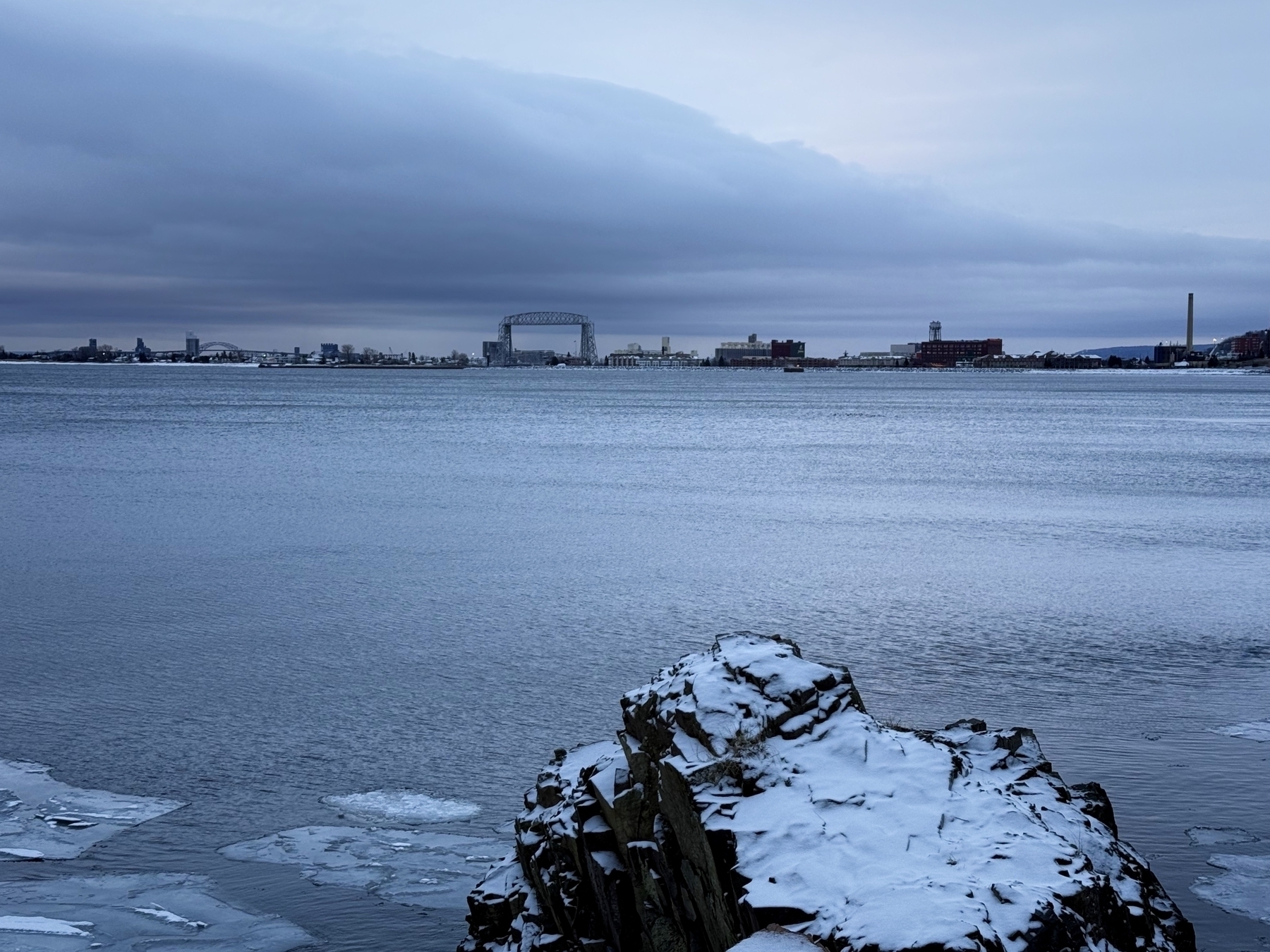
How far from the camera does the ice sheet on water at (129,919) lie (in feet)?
22.9

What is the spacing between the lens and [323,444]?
155 feet

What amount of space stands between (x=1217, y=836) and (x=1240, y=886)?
2.72ft

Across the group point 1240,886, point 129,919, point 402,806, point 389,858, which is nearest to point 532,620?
point 402,806

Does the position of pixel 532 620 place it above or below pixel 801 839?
below

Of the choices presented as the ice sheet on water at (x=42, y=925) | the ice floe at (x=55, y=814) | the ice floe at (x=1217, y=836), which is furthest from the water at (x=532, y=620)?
the ice sheet on water at (x=42, y=925)

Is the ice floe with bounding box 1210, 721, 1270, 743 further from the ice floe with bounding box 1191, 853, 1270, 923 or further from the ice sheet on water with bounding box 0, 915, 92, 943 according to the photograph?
the ice sheet on water with bounding box 0, 915, 92, 943

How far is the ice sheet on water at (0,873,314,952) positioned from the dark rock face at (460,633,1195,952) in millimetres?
1434

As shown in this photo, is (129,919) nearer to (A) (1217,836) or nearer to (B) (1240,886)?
(B) (1240,886)

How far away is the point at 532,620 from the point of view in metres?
15.2

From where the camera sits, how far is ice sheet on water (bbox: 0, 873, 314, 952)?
6.96m

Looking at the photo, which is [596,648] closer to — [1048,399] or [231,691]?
[231,691]

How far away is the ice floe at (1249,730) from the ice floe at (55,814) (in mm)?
9264

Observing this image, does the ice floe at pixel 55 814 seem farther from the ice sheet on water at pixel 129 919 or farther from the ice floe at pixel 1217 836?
the ice floe at pixel 1217 836

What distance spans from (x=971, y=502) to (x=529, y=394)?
92742 millimetres
